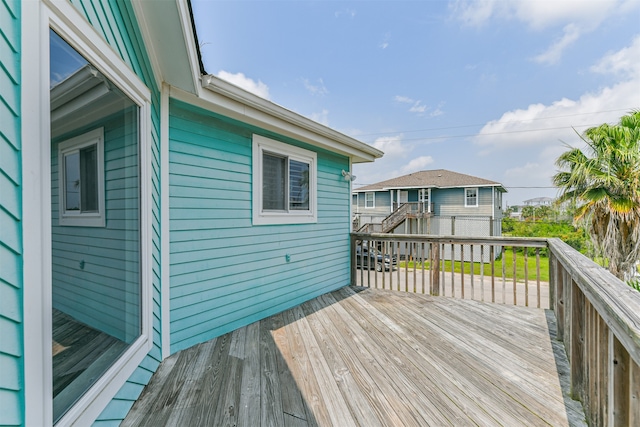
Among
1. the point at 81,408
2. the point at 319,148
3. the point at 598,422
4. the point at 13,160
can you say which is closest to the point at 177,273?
the point at 81,408

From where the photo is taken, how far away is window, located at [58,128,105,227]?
3.99ft

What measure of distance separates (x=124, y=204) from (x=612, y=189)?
7861 mm

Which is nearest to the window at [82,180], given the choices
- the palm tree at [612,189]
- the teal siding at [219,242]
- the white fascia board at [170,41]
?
the white fascia board at [170,41]

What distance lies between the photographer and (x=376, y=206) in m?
17.4

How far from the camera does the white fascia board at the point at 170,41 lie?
1791 mm

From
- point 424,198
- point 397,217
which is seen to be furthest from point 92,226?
point 424,198

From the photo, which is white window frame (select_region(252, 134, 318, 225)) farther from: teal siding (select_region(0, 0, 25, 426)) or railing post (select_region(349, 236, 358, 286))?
teal siding (select_region(0, 0, 25, 426))

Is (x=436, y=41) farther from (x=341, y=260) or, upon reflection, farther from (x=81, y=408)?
(x=81, y=408)

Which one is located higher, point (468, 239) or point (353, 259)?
point (468, 239)

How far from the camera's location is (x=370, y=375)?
7.33 ft

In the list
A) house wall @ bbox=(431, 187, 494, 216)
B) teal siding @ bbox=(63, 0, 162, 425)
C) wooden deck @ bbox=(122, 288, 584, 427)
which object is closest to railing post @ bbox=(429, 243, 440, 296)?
wooden deck @ bbox=(122, 288, 584, 427)

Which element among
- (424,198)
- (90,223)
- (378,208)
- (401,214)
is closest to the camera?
(90,223)

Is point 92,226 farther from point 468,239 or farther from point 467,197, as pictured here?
point 467,197

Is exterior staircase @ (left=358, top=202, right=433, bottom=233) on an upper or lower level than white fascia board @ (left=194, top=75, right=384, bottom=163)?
lower
